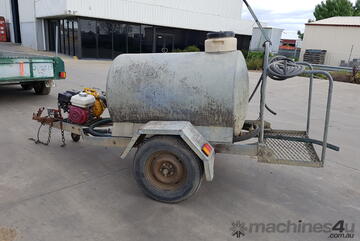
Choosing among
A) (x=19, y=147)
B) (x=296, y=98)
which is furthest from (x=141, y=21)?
(x=19, y=147)

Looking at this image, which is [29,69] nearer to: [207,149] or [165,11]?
[207,149]

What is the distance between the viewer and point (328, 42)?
28250 millimetres

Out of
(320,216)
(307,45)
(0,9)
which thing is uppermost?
(0,9)

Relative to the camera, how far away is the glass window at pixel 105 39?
68.9ft

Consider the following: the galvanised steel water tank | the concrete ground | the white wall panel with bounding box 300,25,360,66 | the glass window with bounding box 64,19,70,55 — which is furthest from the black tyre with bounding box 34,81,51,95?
the white wall panel with bounding box 300,25,360,66

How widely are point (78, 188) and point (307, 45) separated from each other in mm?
30601

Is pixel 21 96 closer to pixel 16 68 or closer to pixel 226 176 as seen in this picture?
pixel 16 68

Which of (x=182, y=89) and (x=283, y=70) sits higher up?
(x=283, y=70)

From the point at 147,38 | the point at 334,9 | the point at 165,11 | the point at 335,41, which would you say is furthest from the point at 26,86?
the point at 334,9

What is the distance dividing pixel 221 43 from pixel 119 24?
20016 mm

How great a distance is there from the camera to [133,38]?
23.0 meters

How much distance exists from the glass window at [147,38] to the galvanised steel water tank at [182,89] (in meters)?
20.7

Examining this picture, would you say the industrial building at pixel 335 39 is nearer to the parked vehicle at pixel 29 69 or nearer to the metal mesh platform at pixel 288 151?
the parked vehicle at pixel 29 69

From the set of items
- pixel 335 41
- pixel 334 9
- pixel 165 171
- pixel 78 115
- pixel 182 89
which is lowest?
pixel 165 171
